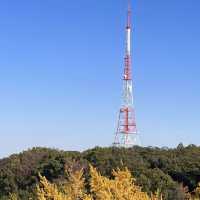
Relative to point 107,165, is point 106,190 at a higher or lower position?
lower

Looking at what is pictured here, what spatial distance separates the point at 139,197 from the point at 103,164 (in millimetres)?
33592

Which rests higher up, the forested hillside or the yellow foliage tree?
the forested hillside

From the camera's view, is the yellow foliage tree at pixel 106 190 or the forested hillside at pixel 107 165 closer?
the yellow foliage tree at pixel 106 190

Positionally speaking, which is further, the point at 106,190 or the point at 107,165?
the point at 107,165

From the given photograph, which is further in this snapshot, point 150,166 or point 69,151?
point 69,151

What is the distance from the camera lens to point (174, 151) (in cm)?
5294

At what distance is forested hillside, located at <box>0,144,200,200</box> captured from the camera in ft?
141

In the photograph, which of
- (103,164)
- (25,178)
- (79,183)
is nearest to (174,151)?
(103,164)

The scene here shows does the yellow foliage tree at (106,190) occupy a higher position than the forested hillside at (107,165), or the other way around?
the forested hillside at (107,165)

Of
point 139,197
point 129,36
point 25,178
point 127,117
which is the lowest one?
point 139,197

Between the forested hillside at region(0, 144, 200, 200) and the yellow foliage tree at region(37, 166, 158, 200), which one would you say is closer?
the yellow foliage tree at region(37, 166, 158, 200)

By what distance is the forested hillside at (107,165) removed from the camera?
42.9 meters

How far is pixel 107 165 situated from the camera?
46750 mm

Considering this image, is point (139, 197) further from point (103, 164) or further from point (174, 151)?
point (174, 151)
